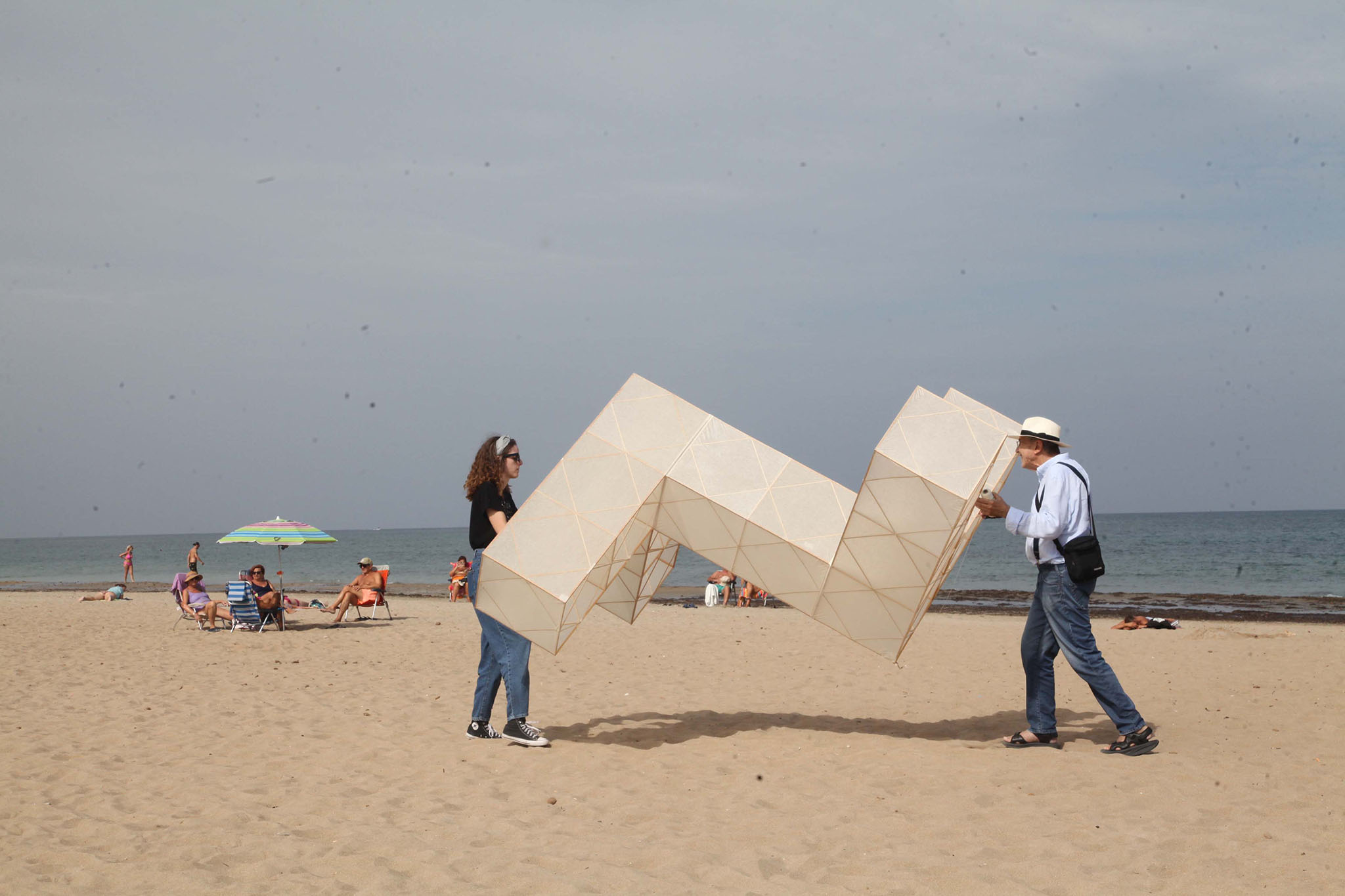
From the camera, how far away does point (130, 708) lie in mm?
8172

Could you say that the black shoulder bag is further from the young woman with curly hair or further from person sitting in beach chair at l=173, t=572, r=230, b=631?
person sitting in beach chair at l=173, t=572, r=230, b=631

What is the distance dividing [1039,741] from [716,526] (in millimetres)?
2669

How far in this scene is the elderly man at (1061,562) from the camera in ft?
19.2

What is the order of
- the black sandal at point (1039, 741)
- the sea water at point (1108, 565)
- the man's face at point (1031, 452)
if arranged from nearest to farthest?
Answer: the man's face at point (1031, 452), the black sandal at point (1039, 741), the sea water at point (1108, 565)

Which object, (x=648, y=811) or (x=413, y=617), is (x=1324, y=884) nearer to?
(x=648, y=811)

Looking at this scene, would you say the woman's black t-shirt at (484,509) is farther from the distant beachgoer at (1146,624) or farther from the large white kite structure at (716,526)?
the distant beachgoer at (1146,624)

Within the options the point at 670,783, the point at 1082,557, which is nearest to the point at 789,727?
the point at 670,783

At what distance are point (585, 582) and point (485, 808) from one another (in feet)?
5.49

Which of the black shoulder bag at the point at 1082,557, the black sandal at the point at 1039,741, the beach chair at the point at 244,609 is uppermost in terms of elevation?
the black shoulder bag at the point at 1082,557

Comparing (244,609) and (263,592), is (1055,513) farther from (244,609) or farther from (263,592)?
(263,592)

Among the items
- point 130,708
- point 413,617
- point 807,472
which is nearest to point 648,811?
point 807,472

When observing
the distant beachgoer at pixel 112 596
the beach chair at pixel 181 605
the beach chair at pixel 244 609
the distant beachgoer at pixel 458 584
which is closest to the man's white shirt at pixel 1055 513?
the beach chair at pixel 244 609

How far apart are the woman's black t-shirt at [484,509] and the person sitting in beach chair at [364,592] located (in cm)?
1130

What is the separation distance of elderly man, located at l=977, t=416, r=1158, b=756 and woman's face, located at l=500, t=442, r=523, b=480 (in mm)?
3278
